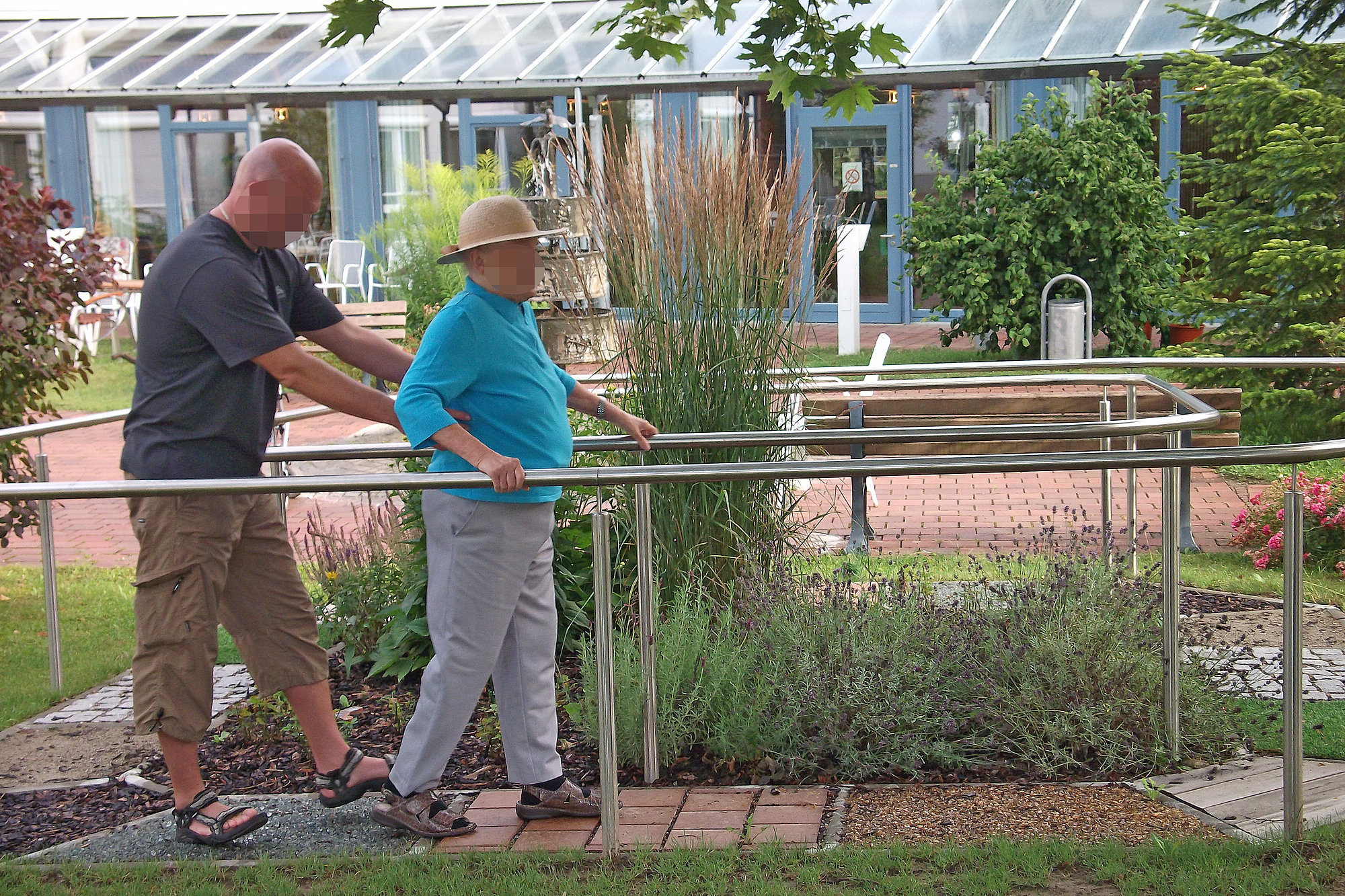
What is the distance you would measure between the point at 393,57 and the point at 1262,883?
18586 millimetres

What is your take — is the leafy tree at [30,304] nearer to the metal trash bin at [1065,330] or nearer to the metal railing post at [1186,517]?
the metal railing post at [1186,517]

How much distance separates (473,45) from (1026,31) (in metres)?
7.96

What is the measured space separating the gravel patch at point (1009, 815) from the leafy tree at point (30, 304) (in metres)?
4.01

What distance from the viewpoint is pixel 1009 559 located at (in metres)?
4.81

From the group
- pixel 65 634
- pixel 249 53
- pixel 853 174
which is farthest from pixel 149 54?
pixel 65 634

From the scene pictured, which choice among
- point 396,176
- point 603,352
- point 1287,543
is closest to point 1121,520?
point 603,352

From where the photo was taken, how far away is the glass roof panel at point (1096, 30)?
613 inches

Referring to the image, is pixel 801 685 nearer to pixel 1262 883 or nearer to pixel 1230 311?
pixel 1262 883

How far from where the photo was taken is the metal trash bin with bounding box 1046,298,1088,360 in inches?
472

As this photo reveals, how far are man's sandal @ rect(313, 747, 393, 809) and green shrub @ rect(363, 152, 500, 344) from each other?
8249 millimetres

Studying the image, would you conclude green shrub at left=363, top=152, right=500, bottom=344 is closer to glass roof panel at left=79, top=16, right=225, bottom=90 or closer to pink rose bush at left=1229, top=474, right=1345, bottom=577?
glass roof panel at left=79, top=16, right=225, bottom=90

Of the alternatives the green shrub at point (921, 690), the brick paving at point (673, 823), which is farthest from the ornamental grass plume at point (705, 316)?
the brick paving at point (673, 823)

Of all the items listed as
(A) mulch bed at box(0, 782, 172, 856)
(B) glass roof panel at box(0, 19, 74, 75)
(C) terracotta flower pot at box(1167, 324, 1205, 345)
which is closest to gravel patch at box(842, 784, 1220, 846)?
(A) mulch bed at box(0, 782, 172, 856)

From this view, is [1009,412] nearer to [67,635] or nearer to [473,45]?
[67,635]
